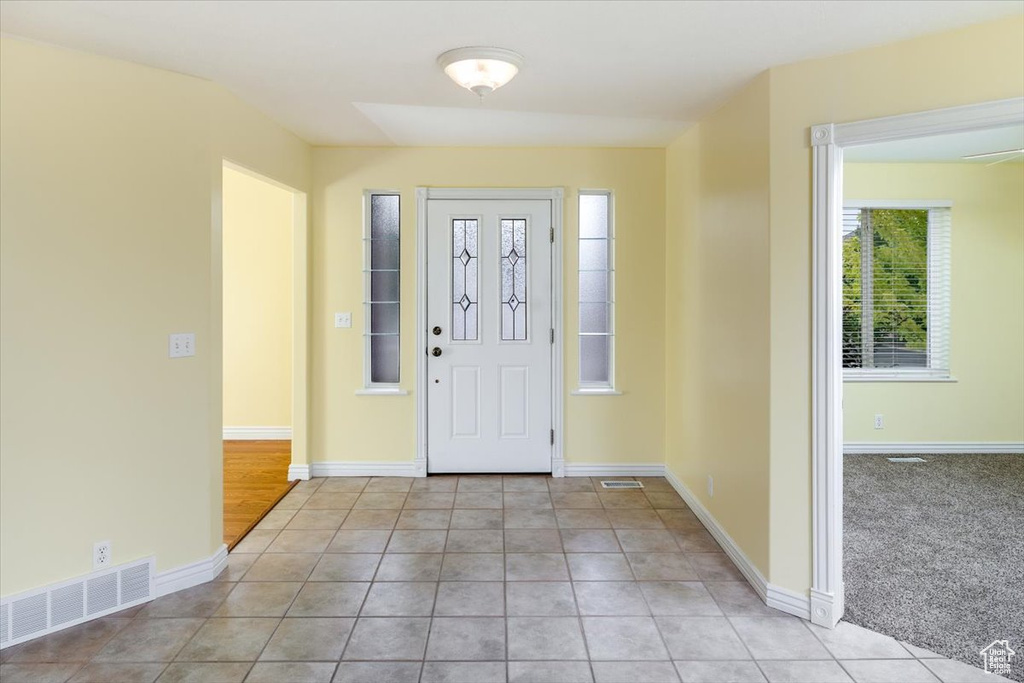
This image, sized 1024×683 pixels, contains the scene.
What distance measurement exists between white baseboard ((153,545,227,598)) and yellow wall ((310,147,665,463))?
5.50 feet

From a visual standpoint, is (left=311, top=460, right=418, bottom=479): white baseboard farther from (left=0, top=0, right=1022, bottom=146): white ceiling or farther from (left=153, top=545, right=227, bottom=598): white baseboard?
(left=0, top=0, right=1022, bottom=146): white ceiling

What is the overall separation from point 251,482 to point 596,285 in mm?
3001

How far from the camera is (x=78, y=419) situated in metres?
2.68

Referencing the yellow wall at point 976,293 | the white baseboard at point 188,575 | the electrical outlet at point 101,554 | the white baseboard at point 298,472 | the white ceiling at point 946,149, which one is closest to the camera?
the electrical outlet at point 101,554

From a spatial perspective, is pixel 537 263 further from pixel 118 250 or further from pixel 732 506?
pixel 118 250

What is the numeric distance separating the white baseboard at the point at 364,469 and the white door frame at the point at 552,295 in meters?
0.09

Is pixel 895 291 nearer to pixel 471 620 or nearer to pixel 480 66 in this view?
pixel 480 66

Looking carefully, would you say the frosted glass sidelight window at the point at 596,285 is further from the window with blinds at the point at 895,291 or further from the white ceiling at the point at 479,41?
the window with blinds at the point at 895,291

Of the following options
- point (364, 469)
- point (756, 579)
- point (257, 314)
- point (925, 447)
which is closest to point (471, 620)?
point (756, 579)

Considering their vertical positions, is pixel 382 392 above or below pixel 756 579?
above

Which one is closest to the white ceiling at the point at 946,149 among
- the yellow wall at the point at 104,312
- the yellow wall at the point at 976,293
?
the yellow wall at the point at 976,293

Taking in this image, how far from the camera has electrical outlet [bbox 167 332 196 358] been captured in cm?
297

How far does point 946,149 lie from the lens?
4820 millimetres

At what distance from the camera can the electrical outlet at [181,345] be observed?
2969mm
